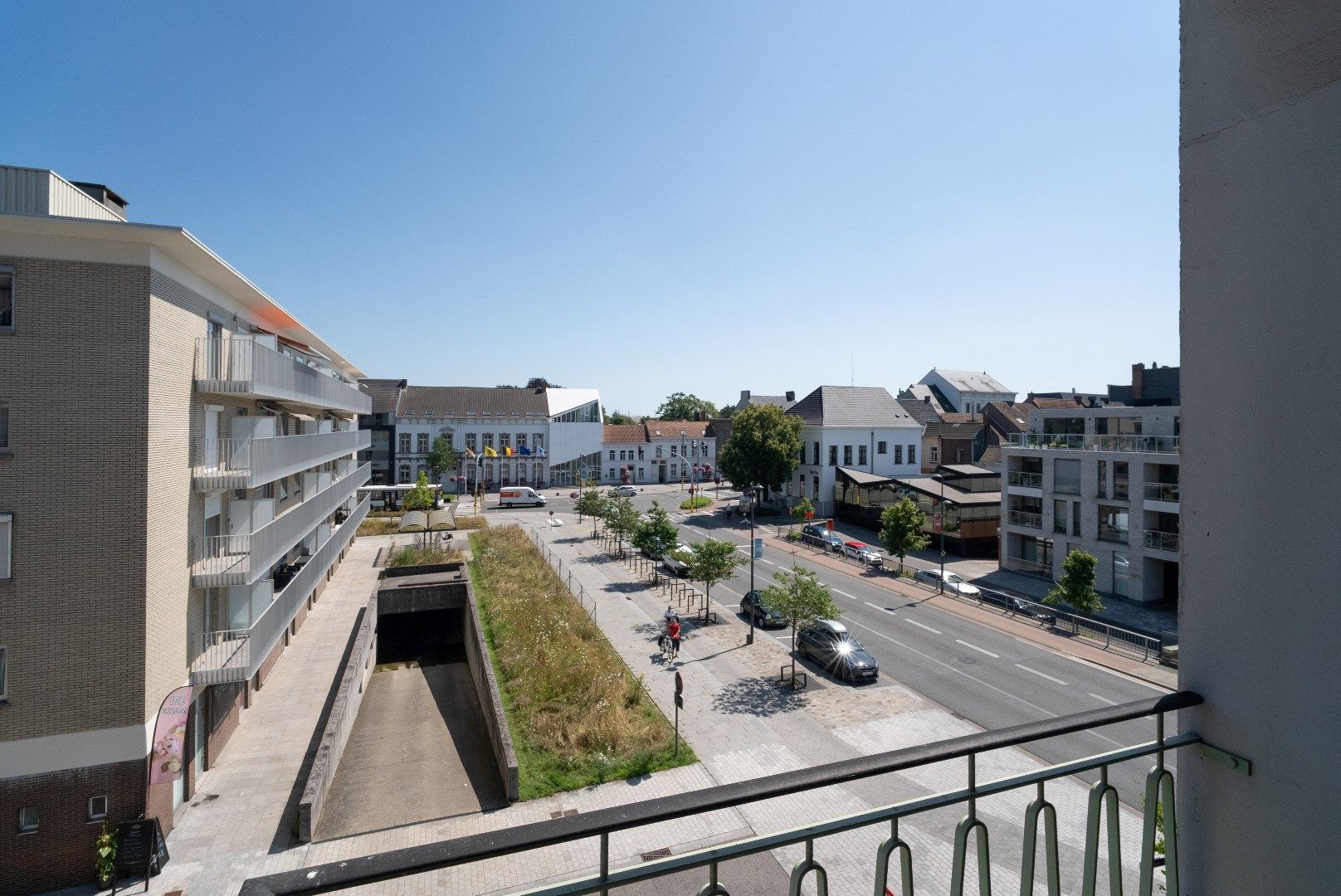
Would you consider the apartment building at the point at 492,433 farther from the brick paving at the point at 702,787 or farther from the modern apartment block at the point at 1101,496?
the modern apartment block at the point at 1101,496

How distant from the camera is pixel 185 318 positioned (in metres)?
12.5

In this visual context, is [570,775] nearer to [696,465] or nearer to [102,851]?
[102,851]

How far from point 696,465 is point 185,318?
212 feet

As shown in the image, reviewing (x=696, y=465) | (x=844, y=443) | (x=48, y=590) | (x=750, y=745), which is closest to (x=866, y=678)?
(x=750, y=745)

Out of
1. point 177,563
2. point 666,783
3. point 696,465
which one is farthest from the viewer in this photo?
point 696,465

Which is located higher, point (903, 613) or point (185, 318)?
point (185, 318)

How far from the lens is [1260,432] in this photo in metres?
2.16

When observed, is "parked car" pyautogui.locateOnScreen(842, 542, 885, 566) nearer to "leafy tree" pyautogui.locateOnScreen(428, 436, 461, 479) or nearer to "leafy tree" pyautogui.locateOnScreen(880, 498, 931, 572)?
"leafy tree" pyautogui.locateOnScreen(880, 498, 931, 572)

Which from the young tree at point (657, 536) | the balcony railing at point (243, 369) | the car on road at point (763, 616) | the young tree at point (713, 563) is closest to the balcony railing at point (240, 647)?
the balcony railing at point (243, 369)

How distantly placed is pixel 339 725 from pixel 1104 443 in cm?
3004

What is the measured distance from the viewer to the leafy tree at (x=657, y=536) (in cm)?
3166

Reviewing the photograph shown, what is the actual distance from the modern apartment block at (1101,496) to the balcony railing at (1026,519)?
39mm

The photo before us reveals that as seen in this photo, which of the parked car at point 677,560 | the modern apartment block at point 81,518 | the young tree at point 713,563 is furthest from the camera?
the parked car at point 677,560

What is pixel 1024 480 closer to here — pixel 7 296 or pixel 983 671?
pixel 983 671
